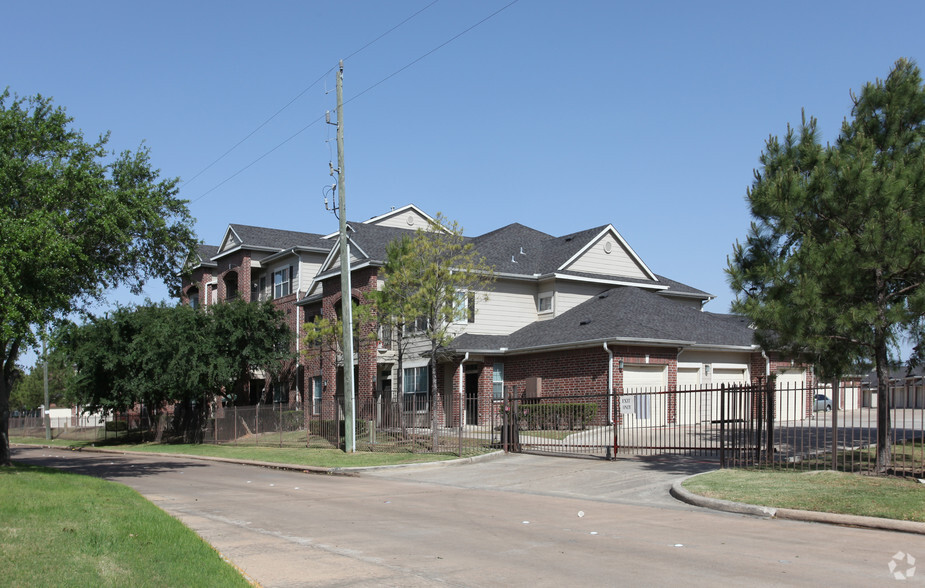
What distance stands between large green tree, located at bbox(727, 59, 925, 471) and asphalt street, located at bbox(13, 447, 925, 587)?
4295mm

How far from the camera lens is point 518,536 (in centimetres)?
1080

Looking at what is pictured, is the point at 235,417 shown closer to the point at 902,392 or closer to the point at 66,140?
the point at 66,140

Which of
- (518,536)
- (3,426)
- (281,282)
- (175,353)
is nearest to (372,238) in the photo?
(281,282)

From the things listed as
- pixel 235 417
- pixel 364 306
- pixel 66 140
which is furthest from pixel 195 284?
pixel 66 140

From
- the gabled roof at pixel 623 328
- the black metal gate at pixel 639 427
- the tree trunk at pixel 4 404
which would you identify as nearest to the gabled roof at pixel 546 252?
the gabled roof at pixel 623 328

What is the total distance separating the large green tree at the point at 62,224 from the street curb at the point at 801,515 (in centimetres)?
1398

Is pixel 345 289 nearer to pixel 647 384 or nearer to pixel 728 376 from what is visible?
pixel 647 384

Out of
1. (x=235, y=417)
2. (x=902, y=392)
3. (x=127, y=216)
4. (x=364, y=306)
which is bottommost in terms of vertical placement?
(x=235, y=417)

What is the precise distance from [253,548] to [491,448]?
51.0ft

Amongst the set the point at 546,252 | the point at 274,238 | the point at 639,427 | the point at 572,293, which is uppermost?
the point at 274,238

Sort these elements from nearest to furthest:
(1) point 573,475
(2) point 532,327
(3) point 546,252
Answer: (1) point 573,475, (2) point 532,327, (3) point 546,252

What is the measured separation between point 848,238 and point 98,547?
546 inches

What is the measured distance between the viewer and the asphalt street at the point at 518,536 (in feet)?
27.2

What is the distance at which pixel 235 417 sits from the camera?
36.0 meters
